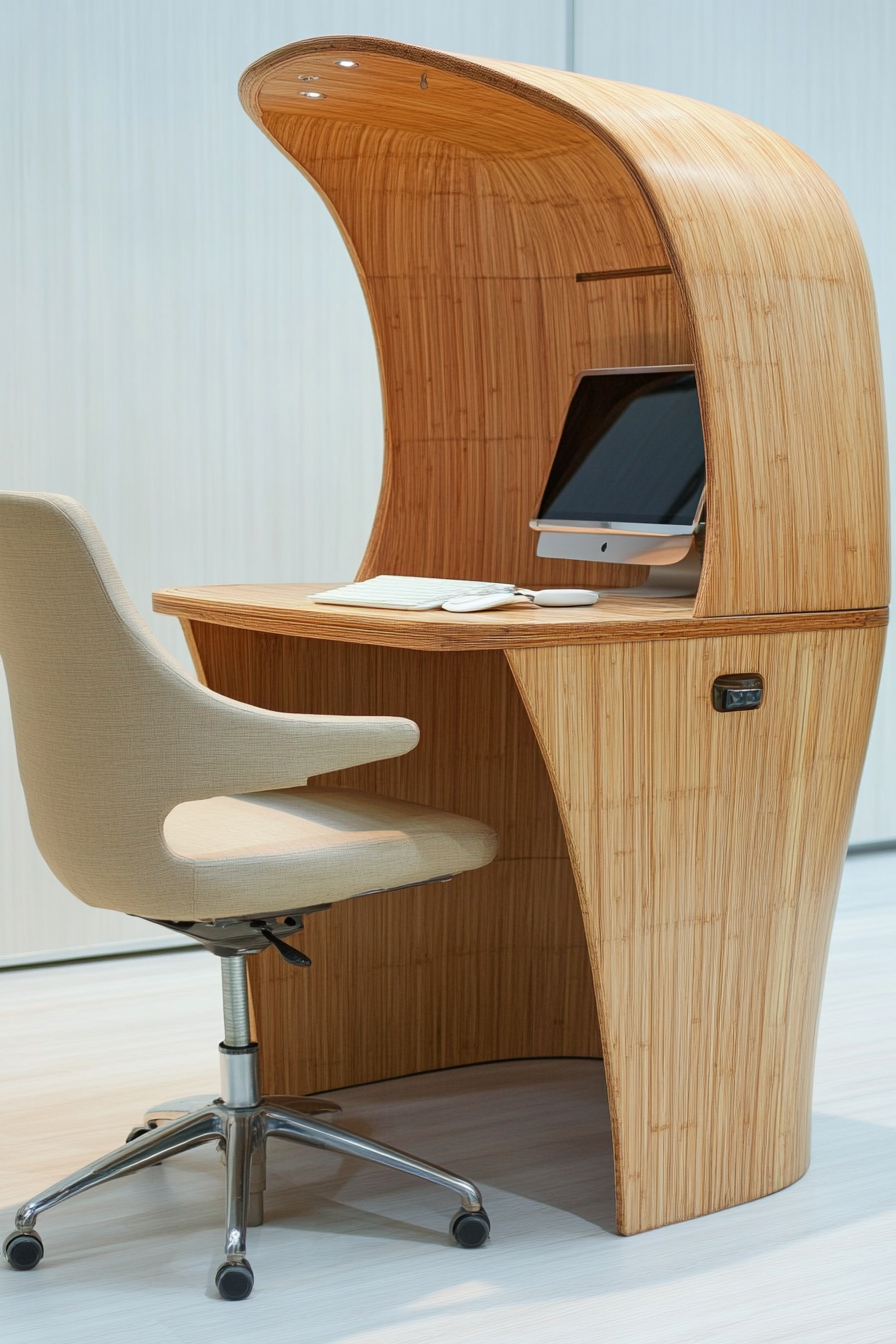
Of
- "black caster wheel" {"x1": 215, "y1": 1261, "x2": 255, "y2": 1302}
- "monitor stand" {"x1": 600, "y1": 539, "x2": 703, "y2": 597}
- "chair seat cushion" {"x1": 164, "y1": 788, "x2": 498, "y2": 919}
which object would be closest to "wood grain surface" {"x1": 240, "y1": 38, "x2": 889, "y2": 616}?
"monitor stand" {"x1": 600, "y1": 539, "x2": 703, "y2": 597}

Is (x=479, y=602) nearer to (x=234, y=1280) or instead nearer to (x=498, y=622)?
(x=498, y=622)

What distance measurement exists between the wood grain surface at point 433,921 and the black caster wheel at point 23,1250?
27.2 inches

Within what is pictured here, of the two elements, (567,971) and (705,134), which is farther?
(567,971)

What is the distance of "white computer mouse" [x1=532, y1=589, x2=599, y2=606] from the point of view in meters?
2.40

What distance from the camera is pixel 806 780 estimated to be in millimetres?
2473

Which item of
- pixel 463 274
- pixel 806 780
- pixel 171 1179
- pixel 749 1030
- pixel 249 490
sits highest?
pixel 463 274

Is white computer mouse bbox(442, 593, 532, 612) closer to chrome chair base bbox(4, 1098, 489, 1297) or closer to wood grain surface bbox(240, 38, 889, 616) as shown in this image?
wood grain surface bbox(240, 38, 889, 616)

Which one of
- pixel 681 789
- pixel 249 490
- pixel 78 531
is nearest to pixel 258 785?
pixel 78 531

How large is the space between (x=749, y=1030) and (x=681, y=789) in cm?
43

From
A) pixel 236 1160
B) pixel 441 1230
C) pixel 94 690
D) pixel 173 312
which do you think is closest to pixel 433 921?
pixel 441 1230

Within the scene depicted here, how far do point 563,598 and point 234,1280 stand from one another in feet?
3.55

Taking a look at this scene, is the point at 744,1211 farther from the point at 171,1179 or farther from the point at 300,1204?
the point at 171,1179

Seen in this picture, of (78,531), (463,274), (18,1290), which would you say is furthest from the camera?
(463,274)

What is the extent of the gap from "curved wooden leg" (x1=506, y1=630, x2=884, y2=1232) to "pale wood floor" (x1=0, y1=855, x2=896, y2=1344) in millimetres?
133
